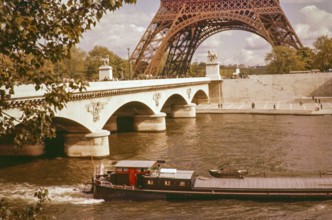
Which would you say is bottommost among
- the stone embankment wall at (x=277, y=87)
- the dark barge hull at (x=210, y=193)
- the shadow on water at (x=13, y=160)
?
the dark barge hull at (x=210, y=193)

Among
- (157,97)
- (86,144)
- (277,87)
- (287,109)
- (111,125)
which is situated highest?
(277,87)

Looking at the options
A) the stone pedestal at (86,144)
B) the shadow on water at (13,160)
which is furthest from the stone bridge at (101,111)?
the shadow on water at (13,160)

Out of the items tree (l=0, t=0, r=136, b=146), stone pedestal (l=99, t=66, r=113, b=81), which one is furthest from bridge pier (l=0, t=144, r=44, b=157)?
tree (l=0, t=0, r=136, b=146)

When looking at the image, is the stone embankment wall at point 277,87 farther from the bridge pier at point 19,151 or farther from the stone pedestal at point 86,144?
the bridge pier at point 19,151

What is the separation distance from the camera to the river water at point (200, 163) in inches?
736

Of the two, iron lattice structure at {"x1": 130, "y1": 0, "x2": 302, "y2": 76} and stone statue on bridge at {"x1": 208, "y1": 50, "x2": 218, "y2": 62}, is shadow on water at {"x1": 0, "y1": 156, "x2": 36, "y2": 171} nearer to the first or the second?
iron lattice structure at {"x1": 130, "y1": 0, "x2": 302, "y2": 76}

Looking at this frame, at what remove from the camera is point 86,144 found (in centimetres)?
3017

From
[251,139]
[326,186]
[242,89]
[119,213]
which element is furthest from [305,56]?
[119,213]

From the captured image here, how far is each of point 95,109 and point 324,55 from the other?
60705mm

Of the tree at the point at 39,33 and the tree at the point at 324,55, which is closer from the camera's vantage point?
the tree at the point at 39,33

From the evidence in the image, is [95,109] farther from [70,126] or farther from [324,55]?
[324,55]

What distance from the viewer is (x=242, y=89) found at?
7406 cm

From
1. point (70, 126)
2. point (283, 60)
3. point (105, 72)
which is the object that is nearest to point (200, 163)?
point (70, 126)

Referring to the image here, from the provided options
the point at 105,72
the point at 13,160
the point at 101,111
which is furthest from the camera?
the point at 105,72
